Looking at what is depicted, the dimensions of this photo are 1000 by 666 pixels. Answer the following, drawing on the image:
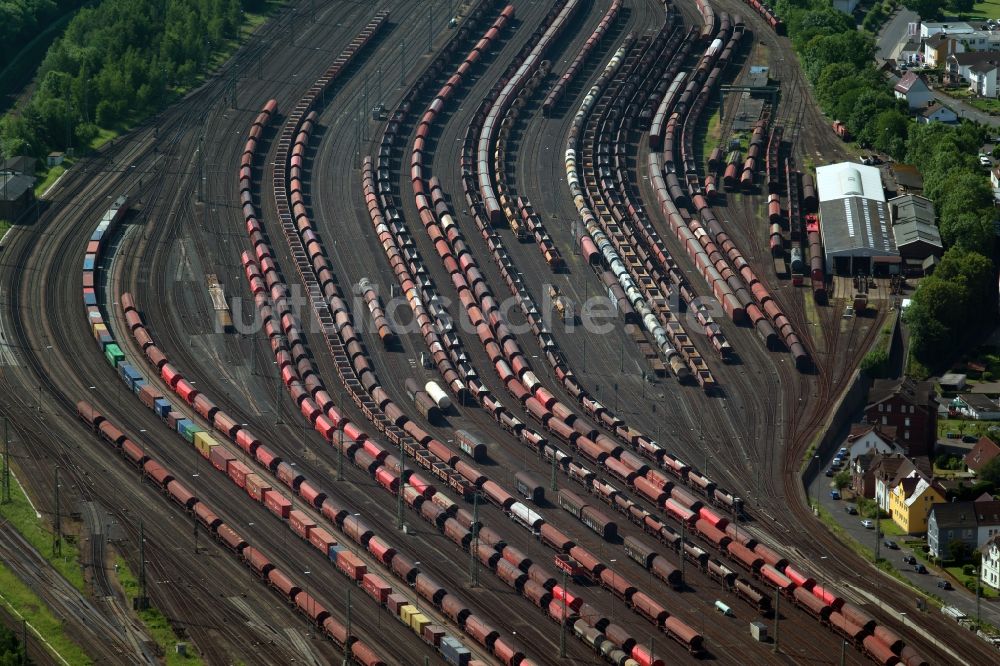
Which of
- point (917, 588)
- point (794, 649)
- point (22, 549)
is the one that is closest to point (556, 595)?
point (794, 649)

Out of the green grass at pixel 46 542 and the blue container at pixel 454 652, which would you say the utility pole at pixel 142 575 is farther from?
the blue container at pixel 454 652

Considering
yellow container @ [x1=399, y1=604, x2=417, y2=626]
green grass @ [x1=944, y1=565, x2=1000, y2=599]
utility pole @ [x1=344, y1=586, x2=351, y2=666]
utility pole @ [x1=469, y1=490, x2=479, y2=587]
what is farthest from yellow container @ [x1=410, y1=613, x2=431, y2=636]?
green grass @ [x1=944, y1=565, x2=1000, y2=599]

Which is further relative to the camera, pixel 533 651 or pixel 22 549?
pixel 22 549

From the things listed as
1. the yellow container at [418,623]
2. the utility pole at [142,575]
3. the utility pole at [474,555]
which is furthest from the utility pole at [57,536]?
the utility pole at [474,555]

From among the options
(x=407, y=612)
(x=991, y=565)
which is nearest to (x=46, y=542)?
(x=407, y=612)

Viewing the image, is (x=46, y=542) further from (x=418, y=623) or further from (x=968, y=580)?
(x=968, y=580)

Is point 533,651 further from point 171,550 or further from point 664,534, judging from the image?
point 171,550

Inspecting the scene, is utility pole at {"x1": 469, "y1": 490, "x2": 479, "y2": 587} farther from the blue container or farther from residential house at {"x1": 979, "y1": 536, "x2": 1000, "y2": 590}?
residential house at {"x1": 979, "y1": 536, "x2": 1000, "y2": 590}
